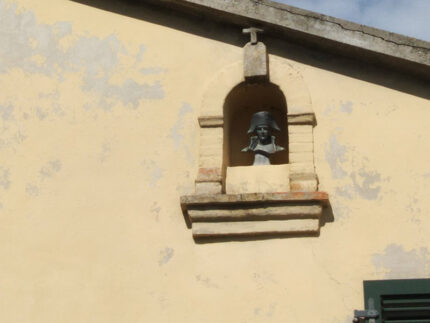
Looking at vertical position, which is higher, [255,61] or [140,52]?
[140,52]

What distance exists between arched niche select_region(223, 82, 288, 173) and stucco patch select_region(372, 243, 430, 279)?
1364 millimetres

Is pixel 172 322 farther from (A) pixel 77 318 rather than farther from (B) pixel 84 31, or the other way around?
(B) pixel 84 31

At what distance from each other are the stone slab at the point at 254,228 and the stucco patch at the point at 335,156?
1.51 ft

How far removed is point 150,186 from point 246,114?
1.18 m

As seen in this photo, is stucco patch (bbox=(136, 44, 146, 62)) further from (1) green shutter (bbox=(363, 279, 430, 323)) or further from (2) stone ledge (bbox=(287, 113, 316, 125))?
(1) green shutter (bbox=(363, 279, 430, 323))

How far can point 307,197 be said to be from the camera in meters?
7.21

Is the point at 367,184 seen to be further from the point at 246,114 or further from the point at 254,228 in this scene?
the point at 246,114

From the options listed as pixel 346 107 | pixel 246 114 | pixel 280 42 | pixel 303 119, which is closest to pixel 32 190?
pixel 246 114

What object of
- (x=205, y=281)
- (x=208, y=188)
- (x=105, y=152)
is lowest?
(x=205, y=281)

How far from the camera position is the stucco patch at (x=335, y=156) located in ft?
24.4

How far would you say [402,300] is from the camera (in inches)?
269

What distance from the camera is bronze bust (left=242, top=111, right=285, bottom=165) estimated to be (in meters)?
7.85

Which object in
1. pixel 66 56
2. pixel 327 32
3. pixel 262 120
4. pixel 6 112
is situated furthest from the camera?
pixel 66 56

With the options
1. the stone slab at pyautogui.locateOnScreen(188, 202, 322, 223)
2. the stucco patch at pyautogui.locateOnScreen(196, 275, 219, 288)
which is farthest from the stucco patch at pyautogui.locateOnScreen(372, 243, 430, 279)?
the stucco patch at pyautogui.locateOnScreen(196, 275, 219, 288)
